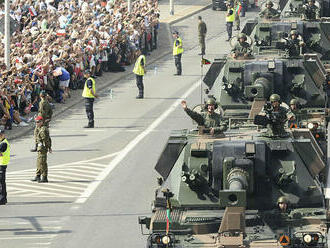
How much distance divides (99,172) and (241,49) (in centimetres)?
576

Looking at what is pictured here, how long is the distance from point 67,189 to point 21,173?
2306 mm

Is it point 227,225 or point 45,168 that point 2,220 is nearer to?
point 45,168

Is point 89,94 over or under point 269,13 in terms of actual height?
under

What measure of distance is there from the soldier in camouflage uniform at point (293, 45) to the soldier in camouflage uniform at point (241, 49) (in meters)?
1.11

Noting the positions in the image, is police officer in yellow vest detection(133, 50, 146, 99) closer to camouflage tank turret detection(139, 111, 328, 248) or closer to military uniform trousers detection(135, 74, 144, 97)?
military uniform trousers detection(135, 74, 144, 97)

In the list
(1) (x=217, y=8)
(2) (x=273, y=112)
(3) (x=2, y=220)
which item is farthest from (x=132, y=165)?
(1) (x=217, y=8)

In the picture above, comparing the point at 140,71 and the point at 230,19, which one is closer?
the point at 140,71

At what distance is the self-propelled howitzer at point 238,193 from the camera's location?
20656 millimetres

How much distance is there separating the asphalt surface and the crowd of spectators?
3.96 feet

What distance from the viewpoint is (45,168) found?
32.0 meters

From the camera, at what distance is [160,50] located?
198 ft

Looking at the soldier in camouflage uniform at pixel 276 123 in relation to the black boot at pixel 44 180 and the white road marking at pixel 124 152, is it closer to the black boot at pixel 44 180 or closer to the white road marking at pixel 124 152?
the white road marking at pixel 124 152

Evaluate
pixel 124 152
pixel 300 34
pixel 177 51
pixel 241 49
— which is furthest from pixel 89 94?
pixel 177 51

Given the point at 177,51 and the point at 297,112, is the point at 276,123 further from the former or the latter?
the point at 177,51
